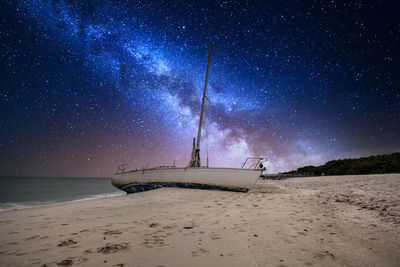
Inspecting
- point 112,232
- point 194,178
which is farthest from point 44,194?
point 112,232

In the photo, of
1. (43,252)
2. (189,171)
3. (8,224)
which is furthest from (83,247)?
(189,171)

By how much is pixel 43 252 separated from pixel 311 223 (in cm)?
551

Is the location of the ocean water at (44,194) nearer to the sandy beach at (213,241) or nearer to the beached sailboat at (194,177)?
the beached sailboat at (194,177)

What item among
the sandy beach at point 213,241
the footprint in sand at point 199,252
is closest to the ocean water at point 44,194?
the sandy beach at point 213,241

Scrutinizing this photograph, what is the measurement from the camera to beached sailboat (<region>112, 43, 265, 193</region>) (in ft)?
36.3

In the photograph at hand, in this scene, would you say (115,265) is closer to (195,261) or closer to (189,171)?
(195,261)

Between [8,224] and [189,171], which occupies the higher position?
[189,171]

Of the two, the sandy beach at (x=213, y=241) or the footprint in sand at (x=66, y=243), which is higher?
the sandy beach at (x=213, y=241)

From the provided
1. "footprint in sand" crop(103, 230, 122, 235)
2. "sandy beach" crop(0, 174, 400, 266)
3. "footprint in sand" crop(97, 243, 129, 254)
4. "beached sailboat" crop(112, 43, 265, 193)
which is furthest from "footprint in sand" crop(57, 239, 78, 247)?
"beached sailboat" crop(112, 43, 265, 193)

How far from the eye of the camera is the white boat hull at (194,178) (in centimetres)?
1109

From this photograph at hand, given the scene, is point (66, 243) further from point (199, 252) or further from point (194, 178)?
point (194, 178)

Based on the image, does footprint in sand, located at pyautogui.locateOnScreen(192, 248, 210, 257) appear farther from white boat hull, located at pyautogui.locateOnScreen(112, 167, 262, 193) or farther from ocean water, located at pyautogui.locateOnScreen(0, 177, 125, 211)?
ocean water, located at pyautogui.locateOnScreen(0, 177, 125, 211)

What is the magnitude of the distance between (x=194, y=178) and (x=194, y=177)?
7 cm

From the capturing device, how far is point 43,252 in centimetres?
311
